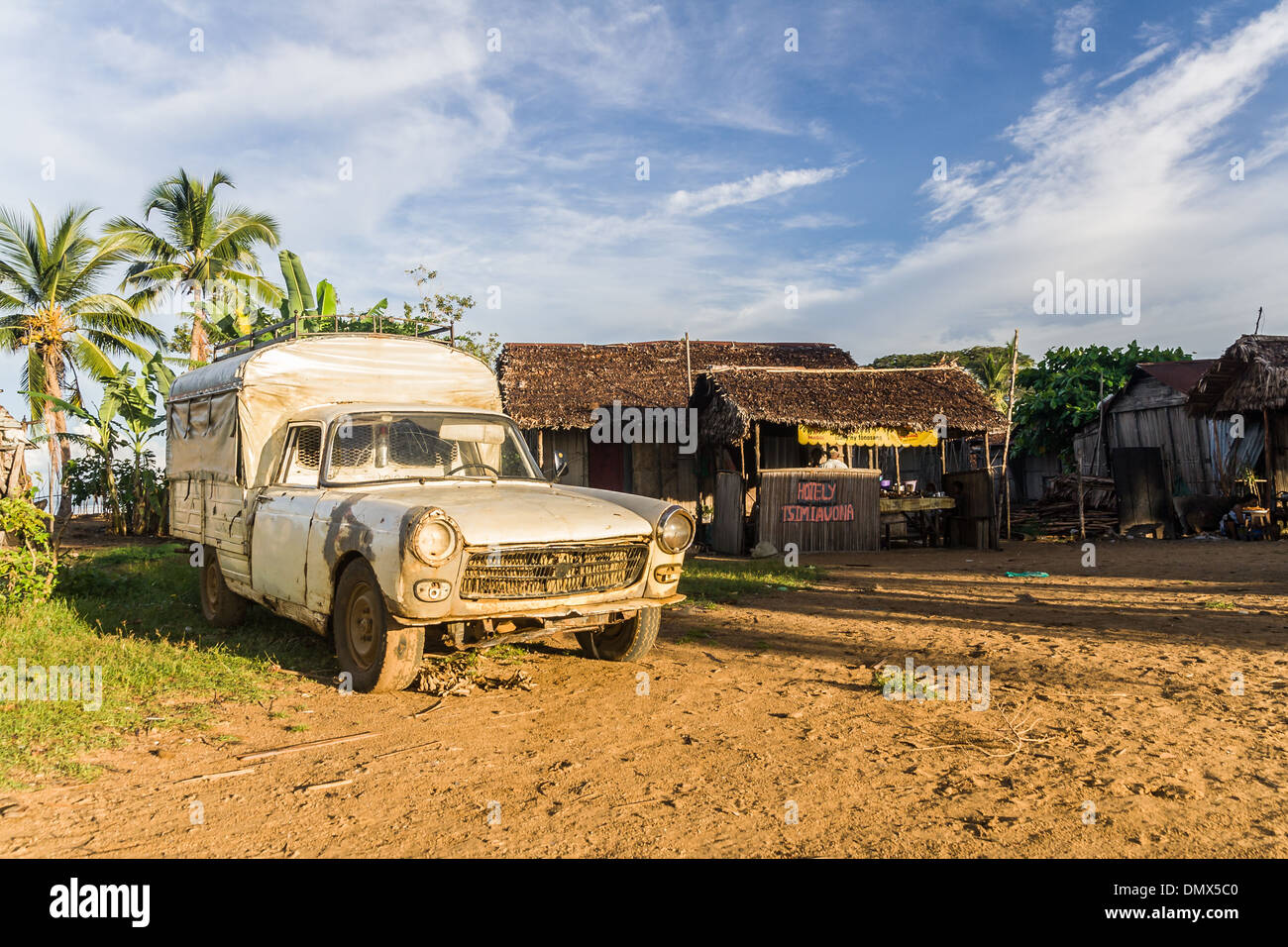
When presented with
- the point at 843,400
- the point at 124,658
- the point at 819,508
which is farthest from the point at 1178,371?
the point at 124,658

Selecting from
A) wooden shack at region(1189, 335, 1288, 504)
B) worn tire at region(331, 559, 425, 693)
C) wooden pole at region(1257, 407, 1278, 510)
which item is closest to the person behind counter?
wooden shack at region(1189, 335, 1288, 504)

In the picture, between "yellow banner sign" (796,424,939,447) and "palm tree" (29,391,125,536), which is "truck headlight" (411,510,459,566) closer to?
"yellow banner sign" (796,424,939,447)

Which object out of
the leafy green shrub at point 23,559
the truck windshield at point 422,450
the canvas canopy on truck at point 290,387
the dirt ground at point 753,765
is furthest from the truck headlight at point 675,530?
the leafy green shrub at point 23,559

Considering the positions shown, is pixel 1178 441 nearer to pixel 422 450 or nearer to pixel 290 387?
pixel 422 450

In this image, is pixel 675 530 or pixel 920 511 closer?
pixel 675 530

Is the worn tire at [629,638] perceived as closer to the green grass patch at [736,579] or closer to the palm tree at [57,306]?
the green grass patch at [736,579]

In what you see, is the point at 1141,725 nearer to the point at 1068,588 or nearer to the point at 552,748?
the point at 552,748

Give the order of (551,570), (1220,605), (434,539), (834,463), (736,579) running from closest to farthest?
1. (434,539)
2. (551,570)
3. (1220,605)
4. (736,579)
5. (834,463)

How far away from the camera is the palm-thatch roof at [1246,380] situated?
1568 centimetres

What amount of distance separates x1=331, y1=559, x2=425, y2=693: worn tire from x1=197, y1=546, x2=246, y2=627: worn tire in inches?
85.4

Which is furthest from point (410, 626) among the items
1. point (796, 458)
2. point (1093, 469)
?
point (1093, 469)

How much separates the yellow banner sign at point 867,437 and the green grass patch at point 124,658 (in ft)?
33.6

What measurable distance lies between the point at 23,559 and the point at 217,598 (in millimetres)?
1597

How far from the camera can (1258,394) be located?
16016 millimetres
